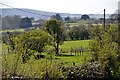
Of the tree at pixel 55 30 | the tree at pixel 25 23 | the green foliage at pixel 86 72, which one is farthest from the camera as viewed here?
the tree at pixel 55 30

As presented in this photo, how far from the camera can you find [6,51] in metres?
6.27

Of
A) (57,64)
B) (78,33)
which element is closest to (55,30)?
(78,33)

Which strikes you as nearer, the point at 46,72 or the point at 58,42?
the point at 46,72

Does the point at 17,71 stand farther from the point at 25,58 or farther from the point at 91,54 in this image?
the point at 91,54

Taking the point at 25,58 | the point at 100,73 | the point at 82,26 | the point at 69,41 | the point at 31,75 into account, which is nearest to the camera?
the point at 31,75

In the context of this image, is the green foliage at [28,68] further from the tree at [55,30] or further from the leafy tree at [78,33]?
the leafy tree at [78,33]

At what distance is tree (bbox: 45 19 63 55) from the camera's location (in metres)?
24.6

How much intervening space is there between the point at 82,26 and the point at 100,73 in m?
20.9

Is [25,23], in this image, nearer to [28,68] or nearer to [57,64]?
[57,64]

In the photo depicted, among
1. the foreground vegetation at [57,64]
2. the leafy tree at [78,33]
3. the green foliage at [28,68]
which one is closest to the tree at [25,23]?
the leafy tree at [78,33]

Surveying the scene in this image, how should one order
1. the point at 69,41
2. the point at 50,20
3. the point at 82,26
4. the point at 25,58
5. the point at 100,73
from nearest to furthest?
1. the point at 25,58
2. the point at 100,73
3. the point at 50,20
4. the point at 82,26
5. the point at 69,41

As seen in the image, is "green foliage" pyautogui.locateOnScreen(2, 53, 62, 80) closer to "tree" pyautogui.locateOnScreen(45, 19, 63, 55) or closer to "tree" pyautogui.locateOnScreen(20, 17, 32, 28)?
Answer: "tree" pyautogui.locateOnScreen(20, 17, 32, 28)

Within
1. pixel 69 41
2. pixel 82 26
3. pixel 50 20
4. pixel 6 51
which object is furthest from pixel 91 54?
pixel 69 41

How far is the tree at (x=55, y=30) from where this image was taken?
A: 24.6 metres
